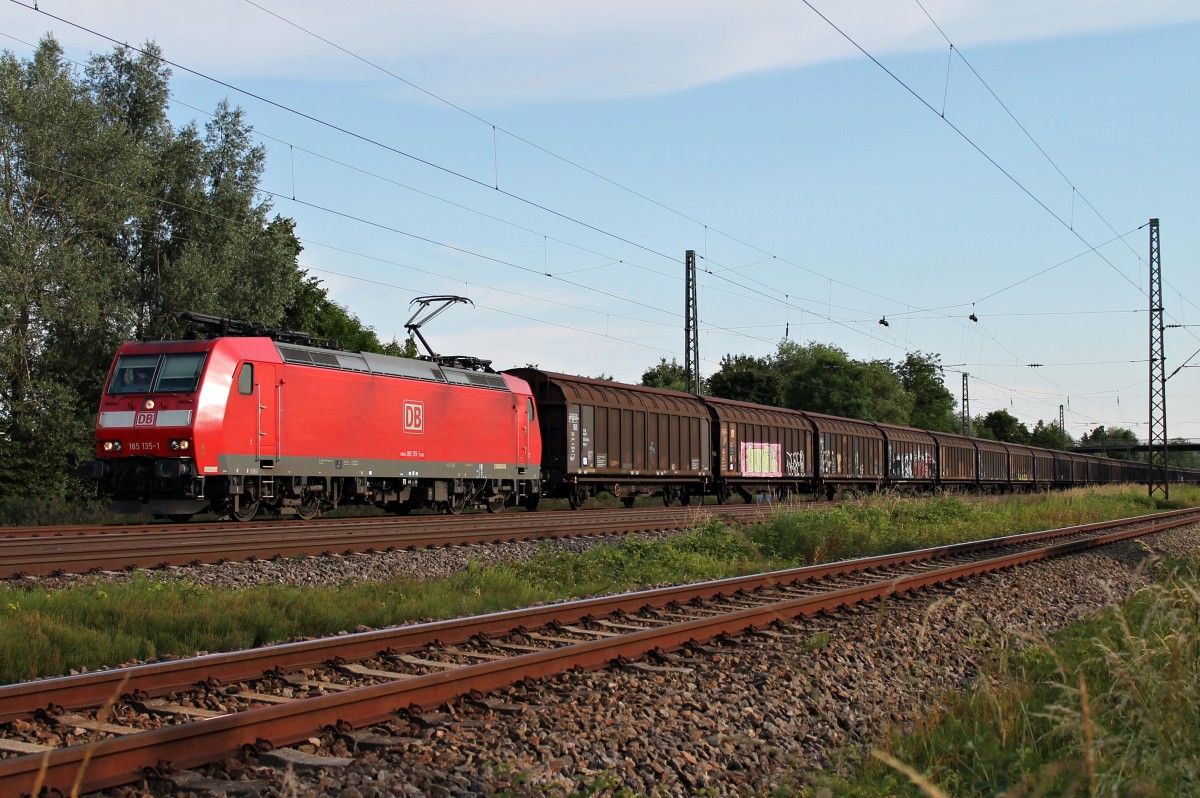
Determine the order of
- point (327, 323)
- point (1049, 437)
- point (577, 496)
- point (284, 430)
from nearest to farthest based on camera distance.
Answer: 1. point (284, 430)
2. point (577, 496)
3. point (327, 323)
4. point (1049, 437)

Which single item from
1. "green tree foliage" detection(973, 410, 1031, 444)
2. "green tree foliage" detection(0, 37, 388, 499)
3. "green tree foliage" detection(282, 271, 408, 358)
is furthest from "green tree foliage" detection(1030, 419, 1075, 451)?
"green tree foliage" detection(0, 37, 388, 499)

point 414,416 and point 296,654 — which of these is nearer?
point 296,654

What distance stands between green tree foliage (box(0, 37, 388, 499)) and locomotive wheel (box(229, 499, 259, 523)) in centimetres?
1039

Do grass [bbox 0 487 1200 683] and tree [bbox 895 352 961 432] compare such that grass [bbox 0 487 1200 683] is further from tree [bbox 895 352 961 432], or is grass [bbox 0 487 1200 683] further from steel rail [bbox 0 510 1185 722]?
tree [bbox 895 352 961 432]

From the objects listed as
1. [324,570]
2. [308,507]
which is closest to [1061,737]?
[324,570]

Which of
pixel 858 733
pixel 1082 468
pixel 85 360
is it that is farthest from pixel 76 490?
pixel 1082 468

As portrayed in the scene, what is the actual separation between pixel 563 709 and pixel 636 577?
22.1 feet

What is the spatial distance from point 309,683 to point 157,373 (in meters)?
12.9

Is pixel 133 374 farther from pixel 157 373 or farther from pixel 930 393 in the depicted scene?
pixel 930 393

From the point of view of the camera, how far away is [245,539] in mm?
15000

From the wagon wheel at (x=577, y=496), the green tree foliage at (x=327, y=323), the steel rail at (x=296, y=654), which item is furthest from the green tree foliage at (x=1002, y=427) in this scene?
the steel rail at (x=296, y=654)

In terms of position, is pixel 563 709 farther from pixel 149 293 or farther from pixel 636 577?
pixel 149 293

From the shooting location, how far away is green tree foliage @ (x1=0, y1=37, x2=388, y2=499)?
2847 centimetres

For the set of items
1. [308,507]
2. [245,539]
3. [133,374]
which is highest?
[133,374]
